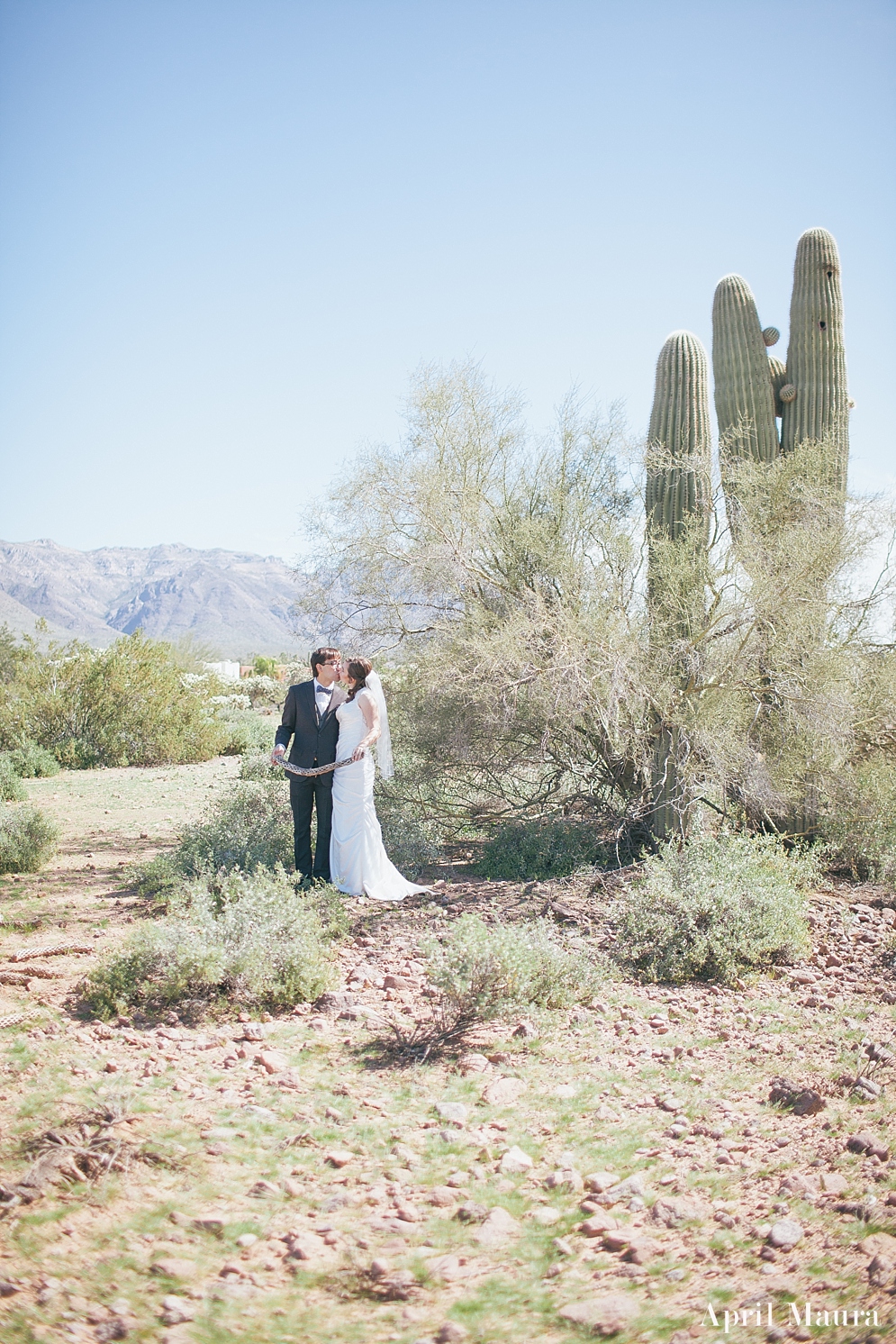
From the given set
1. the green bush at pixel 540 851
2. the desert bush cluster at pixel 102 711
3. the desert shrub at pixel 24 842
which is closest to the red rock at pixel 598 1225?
the green bush at pixel 540 851

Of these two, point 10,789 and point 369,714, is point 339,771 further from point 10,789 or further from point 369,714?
point 10,789

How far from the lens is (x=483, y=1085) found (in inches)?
151

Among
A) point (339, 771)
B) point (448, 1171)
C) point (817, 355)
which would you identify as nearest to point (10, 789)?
point (339, 771)

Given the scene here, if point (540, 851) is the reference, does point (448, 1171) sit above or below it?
below

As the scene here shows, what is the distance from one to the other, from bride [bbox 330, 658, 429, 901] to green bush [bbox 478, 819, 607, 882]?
44.3 inches

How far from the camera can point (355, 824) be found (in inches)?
264

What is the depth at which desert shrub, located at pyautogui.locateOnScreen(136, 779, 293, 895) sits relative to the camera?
6852 millimetres

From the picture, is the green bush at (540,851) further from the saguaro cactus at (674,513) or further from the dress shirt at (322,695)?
the dress shirt at (322,695)

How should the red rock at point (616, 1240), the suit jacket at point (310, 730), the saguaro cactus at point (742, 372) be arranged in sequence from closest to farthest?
the red rock at point (616, 1240)
the suit jacket at point (310, 730)
the saguaro cactus at point (742, 372)

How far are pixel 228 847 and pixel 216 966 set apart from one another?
2772mm

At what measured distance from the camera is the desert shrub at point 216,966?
174 inches

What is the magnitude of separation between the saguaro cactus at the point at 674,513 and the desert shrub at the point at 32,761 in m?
10.2

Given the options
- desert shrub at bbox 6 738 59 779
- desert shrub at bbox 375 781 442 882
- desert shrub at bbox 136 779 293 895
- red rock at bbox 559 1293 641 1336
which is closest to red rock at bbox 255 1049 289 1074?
red rock at bbox 559 1293 641 1336

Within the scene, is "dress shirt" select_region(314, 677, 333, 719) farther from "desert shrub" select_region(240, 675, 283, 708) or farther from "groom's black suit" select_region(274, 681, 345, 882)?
"desert shrub" select_region(240, 675, 283, 708)
